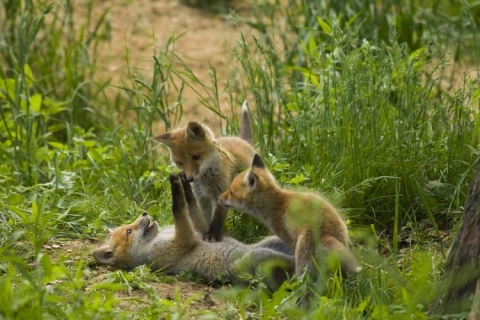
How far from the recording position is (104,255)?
638 centimetres

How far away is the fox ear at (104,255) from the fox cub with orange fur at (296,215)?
0.83 meters

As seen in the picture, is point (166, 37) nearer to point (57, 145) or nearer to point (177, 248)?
point (57, 145)

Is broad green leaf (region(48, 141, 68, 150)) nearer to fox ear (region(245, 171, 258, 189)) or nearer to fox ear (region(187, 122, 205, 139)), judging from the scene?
fox ear (region(187, 122, 205, 139))

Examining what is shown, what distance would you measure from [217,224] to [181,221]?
319 mm

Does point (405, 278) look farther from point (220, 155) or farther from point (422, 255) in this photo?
point (220, 155)

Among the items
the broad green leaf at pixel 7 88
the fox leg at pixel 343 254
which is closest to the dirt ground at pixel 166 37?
the broad green leaf at pixel 7 88

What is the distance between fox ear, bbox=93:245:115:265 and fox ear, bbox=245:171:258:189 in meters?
1.05

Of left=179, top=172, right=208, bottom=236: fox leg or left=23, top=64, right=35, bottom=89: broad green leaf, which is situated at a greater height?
left=23, top=64, right=35, bottom=89: broad green leaf

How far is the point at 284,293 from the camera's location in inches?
209

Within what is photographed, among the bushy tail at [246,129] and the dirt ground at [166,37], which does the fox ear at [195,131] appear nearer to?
Result: the bushy tail at [246,129]

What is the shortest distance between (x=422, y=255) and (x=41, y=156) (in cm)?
359

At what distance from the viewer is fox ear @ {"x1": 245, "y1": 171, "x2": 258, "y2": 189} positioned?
6064 millimetres

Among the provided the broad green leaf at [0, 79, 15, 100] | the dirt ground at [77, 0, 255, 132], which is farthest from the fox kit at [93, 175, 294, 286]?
the dirt ground at [77, 0, 255, 132]

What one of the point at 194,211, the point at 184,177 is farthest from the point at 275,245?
the point at 184,177
